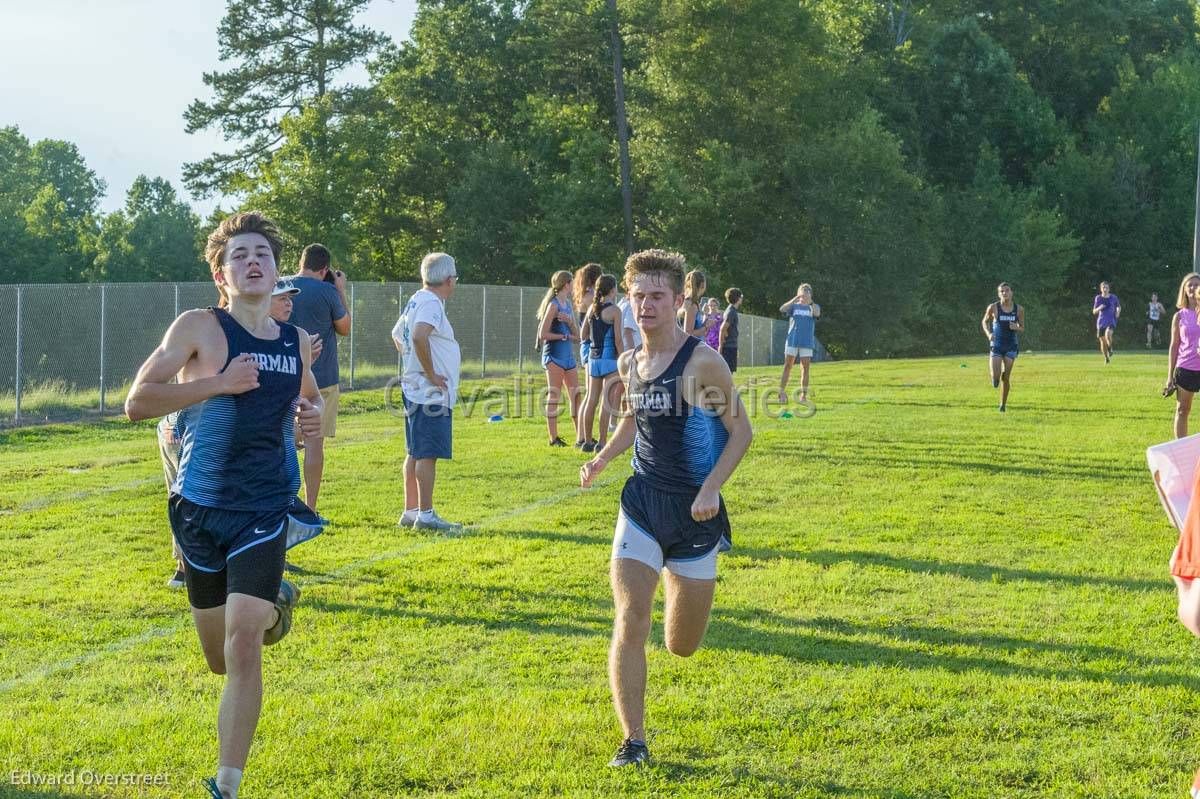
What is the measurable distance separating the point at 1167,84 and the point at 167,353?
215 ft

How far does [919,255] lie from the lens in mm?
53688

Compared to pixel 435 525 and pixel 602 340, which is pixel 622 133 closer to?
pixel 602 340

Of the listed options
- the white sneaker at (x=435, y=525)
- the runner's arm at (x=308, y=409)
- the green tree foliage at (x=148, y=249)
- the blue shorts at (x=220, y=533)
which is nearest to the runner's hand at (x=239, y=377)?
the blue shorts at (x=220, y=533)

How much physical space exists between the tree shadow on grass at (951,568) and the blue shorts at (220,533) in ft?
17.1

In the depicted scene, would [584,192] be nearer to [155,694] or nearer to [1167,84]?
[1167,84]

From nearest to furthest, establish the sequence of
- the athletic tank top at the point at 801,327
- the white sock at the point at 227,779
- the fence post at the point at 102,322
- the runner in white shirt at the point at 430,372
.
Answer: the white sock at the point at 227,779, the runner in white shirt at the point at 430,372, the fence post at the point at 102,322, the athletic tank top at the point at 801,327

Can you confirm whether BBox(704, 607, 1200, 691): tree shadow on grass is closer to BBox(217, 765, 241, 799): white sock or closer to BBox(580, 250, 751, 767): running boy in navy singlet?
BBox(580, 250, 751, 767): running boy in navy singlet

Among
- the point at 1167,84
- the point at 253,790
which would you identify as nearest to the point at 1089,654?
the point at 253,790

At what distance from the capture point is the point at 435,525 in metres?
10.2

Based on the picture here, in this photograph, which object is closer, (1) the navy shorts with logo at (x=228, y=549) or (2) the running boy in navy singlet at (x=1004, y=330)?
(1) the navy shorts with logo at (x=228, y=549)

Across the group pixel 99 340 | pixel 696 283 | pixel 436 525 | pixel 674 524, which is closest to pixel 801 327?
pixel 696 283

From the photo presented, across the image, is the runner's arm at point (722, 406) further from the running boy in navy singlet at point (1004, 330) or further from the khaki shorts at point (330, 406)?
the running boy in navy singlet at point (1004, 330)

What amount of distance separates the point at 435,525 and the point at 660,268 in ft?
17.6

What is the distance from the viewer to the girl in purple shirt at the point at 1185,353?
13.4 meters
